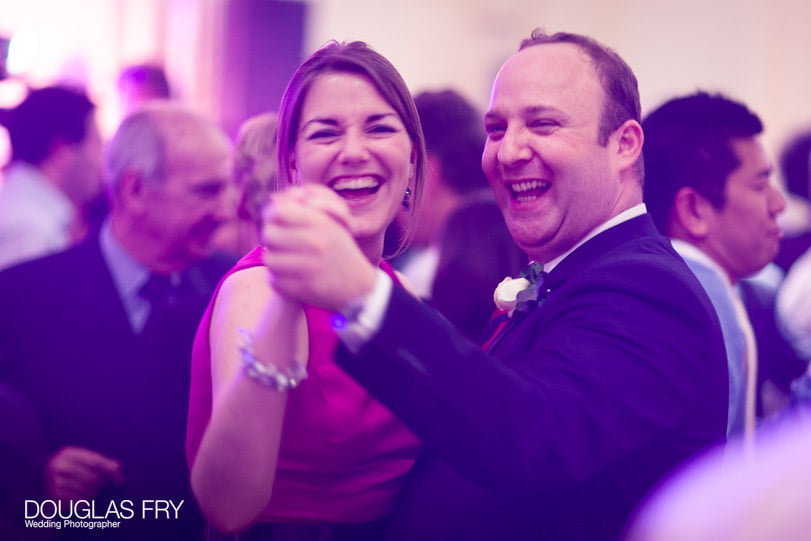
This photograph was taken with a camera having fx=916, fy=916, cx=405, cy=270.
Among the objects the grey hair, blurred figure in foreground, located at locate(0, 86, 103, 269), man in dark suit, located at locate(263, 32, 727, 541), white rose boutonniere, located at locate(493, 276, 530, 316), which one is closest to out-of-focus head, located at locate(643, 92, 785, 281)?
man in dark suit, located at locate(263, 32, 727, 541)

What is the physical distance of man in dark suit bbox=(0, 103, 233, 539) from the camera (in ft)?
7.47

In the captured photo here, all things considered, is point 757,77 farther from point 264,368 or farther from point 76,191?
point 264,368

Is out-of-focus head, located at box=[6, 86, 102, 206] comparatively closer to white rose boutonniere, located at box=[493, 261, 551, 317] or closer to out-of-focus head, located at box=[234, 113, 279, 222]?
out-of-focus head, located at box=[234, 113, 279, 222]

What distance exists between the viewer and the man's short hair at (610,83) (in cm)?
173

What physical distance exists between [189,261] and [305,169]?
1531mm

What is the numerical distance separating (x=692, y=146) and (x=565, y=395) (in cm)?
151

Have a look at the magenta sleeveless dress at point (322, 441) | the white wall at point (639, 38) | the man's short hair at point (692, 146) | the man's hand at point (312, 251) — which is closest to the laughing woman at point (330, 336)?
the magenta sleeveless dress at point (322, 441)

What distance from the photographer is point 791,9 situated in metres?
7.94

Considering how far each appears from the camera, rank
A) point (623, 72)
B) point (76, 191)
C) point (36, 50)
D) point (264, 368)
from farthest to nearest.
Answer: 1. point (36, 50)
2. point (76, 191)
3. point (623, 72)
4. point (264, 368)

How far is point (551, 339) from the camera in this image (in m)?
1.37

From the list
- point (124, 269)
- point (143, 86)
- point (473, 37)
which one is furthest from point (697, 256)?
point (473, 37)

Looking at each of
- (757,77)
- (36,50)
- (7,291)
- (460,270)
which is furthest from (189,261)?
(757,77)

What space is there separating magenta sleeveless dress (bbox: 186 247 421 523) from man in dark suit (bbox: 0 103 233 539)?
0.68m

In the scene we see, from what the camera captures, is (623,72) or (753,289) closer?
(623,72)
